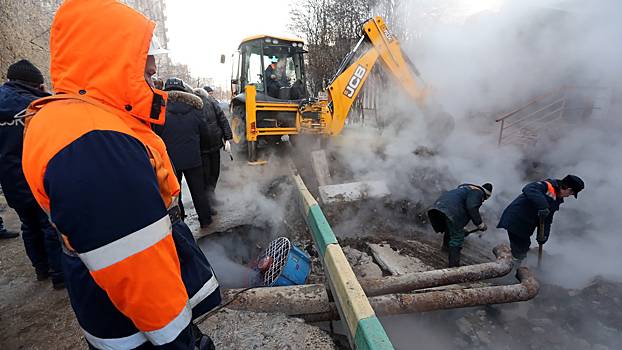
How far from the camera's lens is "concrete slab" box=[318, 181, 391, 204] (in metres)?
5.29

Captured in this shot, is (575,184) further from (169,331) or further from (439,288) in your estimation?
(169,331)

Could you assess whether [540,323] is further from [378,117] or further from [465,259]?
[378,117]

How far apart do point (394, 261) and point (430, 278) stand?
3.41 ft

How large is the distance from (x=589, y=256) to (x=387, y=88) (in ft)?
16.1

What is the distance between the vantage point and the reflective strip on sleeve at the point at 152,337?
112cm

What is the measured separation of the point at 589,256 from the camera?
511 centimetres

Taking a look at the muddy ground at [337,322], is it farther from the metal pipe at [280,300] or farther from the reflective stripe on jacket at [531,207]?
the reflective stripe on jacket at [531,207]

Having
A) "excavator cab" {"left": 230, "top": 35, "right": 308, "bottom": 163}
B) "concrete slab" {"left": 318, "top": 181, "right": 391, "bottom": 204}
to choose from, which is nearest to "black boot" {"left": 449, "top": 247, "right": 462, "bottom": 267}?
"concrete slab" {"left": 318, "top": 181, "right": 391, "bottom": 204}

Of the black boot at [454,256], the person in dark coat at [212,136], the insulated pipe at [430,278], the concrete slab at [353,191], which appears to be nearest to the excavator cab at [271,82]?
the person in dark coat at [212,136]

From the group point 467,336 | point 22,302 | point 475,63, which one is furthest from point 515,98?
point 22,302

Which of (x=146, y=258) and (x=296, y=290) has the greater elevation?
(x=146, y=258)

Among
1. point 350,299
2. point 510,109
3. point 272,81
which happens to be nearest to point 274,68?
point 272,81

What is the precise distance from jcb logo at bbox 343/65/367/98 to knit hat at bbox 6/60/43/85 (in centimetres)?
461

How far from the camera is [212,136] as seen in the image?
14.9 feet
